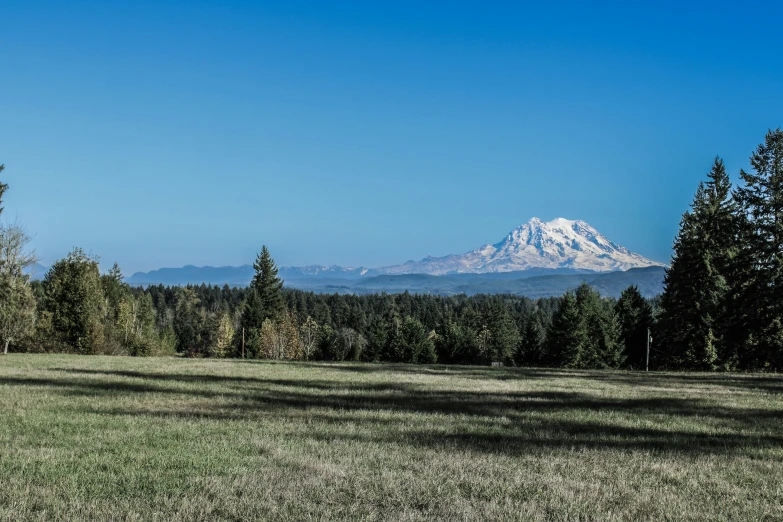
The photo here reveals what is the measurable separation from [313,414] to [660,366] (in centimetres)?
5746

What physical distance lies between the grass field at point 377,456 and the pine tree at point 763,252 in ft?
88.3

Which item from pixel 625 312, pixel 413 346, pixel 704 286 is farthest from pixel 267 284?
pixel 704 286

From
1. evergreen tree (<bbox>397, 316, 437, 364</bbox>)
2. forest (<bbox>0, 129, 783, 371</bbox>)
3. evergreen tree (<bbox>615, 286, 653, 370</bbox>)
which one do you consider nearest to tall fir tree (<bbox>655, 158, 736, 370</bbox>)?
forest (<bbox>0, 129, 783, 371</bbox>)

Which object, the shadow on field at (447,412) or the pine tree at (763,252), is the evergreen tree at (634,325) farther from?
the shadow on field at (447,412)

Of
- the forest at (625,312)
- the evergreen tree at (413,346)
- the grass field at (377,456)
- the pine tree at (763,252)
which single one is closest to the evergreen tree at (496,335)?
the forest at (625,312)

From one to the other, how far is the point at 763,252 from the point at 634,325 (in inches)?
1261

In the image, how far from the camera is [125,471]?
28.2 ft

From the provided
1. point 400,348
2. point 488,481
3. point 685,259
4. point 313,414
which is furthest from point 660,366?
point 488,481

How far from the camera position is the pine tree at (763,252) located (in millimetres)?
42344

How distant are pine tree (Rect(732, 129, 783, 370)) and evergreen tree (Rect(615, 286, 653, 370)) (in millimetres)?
22922

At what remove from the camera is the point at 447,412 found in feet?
53.2

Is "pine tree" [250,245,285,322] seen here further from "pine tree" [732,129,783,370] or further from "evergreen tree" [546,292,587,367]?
"pine tree" [732,129,783,370]

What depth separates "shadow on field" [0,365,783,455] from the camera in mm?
12148

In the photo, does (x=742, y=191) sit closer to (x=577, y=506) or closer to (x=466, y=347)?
(x=577, y=506)
